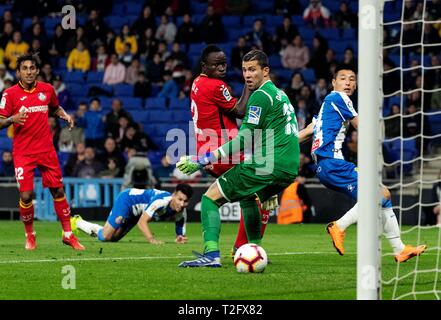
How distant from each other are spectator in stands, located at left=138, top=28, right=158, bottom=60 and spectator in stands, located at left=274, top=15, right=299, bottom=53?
2.99 meters

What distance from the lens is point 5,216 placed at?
21922mm

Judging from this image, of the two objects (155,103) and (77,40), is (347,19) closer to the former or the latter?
(155,103)

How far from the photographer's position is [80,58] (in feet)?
84.8

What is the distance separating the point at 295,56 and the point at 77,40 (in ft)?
18.1

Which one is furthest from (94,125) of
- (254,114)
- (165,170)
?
(254,114)

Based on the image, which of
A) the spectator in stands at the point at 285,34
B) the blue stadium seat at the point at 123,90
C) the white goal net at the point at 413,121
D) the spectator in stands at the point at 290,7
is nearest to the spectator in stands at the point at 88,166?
the blue stadium seat at the point at 123,90

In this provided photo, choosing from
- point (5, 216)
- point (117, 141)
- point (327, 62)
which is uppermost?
point (327, 62)

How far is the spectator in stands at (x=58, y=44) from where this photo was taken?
2614 centimetres

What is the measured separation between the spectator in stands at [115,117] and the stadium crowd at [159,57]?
0.02 meters

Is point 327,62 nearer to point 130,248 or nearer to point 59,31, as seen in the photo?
point 59,31

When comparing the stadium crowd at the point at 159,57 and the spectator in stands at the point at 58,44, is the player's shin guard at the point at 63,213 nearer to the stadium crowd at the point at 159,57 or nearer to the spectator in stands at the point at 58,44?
the stadium crowd at the point at 159,57

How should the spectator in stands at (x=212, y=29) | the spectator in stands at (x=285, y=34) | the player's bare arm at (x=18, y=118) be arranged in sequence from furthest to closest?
1. the spectator in stands at (x=212, y=29)
2. the spectator in stands at (x=285, y=34)
3. the player's bare arm at (x=18, y=118)

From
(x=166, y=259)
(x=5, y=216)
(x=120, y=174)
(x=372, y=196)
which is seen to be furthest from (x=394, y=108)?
(x=372, y=196)

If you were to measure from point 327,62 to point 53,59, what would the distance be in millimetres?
7134
